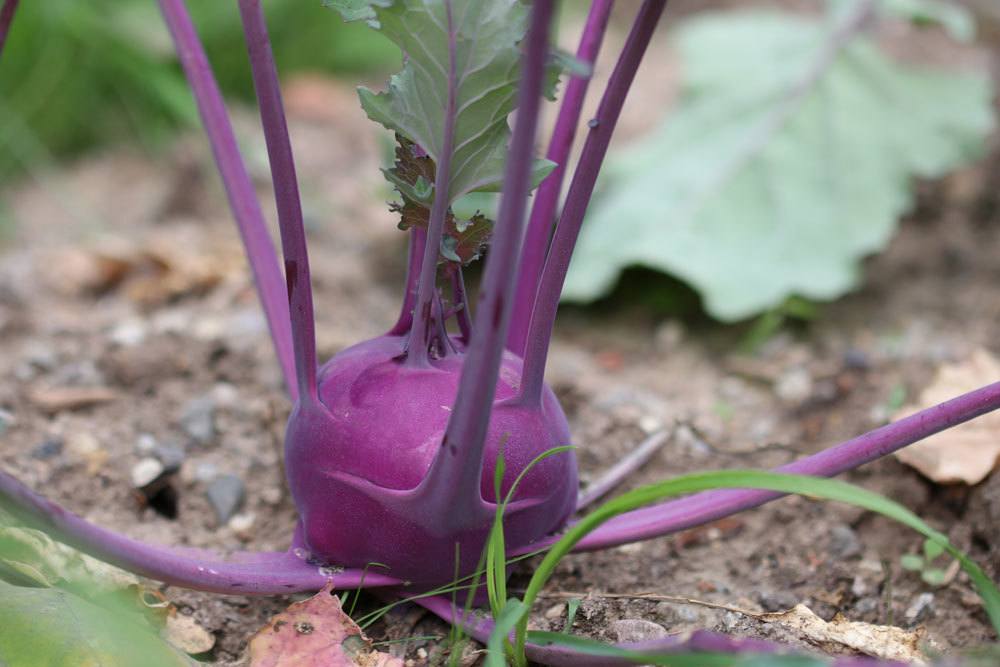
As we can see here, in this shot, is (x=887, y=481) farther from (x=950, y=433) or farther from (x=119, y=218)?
(x=119, y=218)

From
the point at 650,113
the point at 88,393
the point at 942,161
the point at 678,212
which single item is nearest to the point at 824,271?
the point at 678,212

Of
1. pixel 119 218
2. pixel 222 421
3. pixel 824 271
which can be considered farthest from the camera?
pixel 119 218

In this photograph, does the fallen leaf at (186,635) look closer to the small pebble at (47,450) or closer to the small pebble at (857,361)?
the small pebble at (47,450)

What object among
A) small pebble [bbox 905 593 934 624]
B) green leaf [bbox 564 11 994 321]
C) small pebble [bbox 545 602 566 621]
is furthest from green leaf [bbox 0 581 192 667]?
green leaf [bbox 564 11 994 321]

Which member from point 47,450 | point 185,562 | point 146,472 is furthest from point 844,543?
point 47,450

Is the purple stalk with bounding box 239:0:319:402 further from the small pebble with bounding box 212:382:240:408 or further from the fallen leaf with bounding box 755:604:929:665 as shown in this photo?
the small pebble with bounding box 212:382:240:408

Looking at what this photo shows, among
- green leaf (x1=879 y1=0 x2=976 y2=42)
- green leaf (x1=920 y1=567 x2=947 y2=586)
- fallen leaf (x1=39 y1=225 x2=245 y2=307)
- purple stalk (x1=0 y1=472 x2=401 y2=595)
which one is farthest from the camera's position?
green leaf (x1=879 y1=0 x2=976 y2=42)

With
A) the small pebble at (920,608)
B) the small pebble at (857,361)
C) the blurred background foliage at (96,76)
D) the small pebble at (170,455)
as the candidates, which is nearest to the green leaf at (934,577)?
the small pebble at (920,608)
